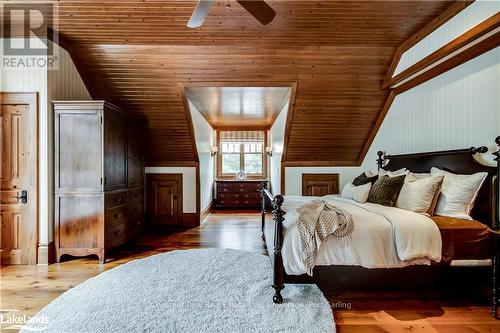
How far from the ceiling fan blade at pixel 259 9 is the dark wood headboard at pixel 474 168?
232 cm

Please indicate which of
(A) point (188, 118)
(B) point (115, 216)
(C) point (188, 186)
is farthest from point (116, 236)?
(A) point (188, 118)

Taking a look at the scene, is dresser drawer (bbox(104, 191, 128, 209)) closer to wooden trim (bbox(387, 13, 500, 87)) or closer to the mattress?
the mattress

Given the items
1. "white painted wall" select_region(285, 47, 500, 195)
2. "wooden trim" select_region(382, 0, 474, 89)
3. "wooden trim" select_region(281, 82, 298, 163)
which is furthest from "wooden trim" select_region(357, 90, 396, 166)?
"wooden trim" select_region(281, 82, 298, 163)

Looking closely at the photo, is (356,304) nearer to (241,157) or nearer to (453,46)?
(453,46)

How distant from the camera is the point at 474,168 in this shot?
2549 mm

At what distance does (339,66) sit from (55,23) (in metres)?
3.68

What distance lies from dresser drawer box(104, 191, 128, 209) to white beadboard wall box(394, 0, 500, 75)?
4.38 m

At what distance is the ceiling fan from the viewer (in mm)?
1965

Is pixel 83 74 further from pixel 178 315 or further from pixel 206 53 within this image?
pixel 178 315

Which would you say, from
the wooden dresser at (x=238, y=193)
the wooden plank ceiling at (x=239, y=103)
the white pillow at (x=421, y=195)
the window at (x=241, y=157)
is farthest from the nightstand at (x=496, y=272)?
the window at (x=241, y=157)

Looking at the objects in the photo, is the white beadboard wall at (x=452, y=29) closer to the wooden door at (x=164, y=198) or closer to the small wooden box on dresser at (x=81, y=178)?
the small wooden box on dresser at (x=81, y=178)

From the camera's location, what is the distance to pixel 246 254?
11.2 feet

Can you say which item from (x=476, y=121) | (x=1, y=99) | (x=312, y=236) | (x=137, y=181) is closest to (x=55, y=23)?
(x=1, y=99)

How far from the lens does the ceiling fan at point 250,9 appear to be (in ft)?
6.45
